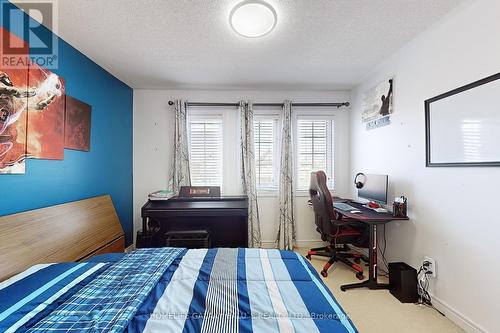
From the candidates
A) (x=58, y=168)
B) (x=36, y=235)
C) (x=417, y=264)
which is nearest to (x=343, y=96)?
(x=417, y=264)

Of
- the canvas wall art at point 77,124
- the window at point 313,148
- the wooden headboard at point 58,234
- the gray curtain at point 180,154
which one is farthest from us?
the window at point 313,148

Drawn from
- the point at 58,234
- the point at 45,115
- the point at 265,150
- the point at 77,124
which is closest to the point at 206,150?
the point at 265,150

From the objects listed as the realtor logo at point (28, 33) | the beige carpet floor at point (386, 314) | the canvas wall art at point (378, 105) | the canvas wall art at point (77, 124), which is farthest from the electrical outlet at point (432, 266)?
the realtor logo at point (28, 33)

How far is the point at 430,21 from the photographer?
5.87ft

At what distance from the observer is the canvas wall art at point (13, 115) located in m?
1.46

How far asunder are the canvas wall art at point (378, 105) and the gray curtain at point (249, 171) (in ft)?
5.15

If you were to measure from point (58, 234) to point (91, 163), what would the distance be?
87 centimetres

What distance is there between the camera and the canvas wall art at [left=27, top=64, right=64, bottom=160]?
5.46 feet

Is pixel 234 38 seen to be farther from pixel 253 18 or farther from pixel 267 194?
pixel 267 194

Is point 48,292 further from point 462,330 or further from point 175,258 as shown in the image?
point 462,330

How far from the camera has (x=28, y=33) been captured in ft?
5.44

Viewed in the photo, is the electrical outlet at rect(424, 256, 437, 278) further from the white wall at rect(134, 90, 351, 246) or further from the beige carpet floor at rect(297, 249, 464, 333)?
the white wall at rect(134, 90, 351, 246)

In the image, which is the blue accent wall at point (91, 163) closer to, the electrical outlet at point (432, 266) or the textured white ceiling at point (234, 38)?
the textured white ceiling at point (234, 38)

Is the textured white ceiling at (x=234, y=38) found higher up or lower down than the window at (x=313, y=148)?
higher up
